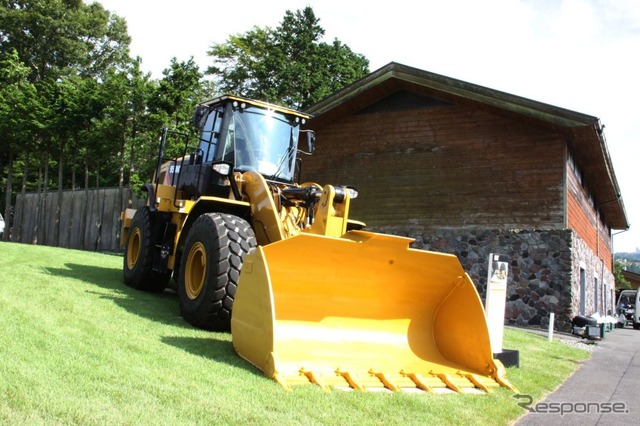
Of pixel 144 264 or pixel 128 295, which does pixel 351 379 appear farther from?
pixel 144 264

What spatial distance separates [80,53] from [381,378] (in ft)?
128

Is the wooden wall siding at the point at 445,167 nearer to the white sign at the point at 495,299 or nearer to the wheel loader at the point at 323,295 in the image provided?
the white sign at the point at 495,299

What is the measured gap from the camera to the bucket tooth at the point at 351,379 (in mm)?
4732

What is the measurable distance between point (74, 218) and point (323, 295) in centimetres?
2204

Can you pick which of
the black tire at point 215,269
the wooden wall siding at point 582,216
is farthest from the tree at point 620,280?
the black tire at point 215,269

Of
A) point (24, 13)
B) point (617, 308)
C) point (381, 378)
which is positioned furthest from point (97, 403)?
point (24, 13)

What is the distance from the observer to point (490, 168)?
49.6 ft

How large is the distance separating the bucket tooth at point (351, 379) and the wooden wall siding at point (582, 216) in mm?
11275

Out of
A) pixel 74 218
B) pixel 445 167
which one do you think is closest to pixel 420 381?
pixel 445 167

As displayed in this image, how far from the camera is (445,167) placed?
1580 cm

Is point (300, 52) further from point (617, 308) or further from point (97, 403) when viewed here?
point (97, 403)

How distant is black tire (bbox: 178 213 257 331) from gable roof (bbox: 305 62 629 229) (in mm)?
9919

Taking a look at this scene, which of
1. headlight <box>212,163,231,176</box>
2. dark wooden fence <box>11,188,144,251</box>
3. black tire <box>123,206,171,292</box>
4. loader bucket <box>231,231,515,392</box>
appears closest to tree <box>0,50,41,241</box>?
dark wooden fence <box>11,188,144,251</box>

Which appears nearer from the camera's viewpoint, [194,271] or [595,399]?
[595,399]
